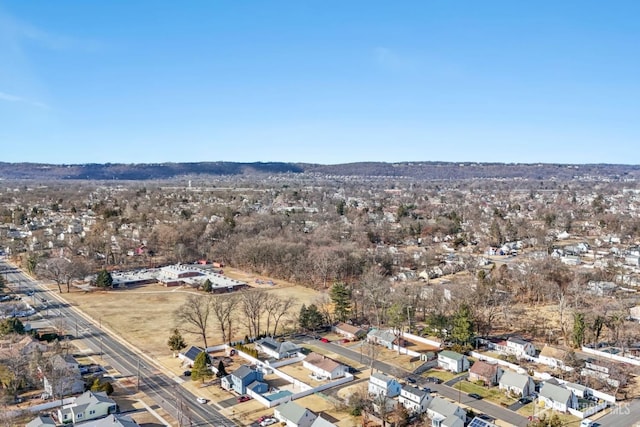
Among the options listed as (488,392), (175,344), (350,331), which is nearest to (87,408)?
(175,344)

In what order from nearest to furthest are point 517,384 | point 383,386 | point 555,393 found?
point 555,393, point 383,386, point 517,384

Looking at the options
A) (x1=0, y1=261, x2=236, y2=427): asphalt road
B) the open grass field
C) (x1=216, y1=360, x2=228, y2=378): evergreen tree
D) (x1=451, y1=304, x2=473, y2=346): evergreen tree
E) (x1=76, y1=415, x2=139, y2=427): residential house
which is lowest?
the open grass field

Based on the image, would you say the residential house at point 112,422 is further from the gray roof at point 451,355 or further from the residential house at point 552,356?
the residential house at point 552,356

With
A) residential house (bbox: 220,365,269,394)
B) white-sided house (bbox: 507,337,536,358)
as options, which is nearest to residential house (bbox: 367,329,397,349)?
white-sided house (bbox: 507,337,536,358)

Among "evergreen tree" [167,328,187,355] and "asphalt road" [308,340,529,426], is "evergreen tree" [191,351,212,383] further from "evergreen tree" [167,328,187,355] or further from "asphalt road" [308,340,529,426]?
"asphalt road" [308,340,529,426]

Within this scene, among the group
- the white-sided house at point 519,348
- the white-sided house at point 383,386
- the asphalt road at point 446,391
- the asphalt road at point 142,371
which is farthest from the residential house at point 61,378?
the white-sided house at point 519,348

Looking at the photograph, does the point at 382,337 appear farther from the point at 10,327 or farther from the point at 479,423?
the point at 10,327

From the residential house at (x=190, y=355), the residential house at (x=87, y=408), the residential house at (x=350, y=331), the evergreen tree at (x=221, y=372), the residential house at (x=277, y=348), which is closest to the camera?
the residential house at (x=87, y=408)
